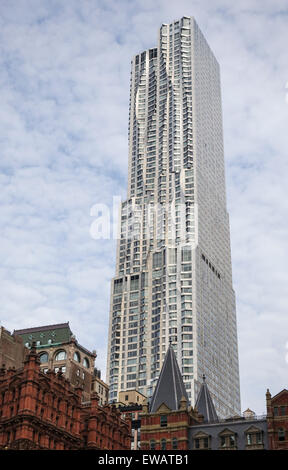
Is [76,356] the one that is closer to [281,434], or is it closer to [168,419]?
[168,419]

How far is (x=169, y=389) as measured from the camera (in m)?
105

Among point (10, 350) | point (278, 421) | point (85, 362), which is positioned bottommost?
point (278, 421)

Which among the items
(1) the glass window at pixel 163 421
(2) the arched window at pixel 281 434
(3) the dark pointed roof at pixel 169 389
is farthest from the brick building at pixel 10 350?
(2) the arched window at pixel 281 434

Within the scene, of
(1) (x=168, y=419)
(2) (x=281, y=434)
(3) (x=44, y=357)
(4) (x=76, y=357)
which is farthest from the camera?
(3) (x=44, y=357)

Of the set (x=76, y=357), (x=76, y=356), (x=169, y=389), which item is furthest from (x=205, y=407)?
(x=76, y=356)

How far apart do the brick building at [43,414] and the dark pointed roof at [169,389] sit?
1019 cm

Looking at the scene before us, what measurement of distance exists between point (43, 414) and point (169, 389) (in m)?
21.7

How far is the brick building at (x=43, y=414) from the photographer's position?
295ft

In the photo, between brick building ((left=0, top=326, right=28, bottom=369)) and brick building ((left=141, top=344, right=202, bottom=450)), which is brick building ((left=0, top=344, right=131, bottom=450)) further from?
brick building ((left=0, top=326, right=28, bottom=369))

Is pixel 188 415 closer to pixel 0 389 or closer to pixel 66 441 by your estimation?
pixel 66 441
